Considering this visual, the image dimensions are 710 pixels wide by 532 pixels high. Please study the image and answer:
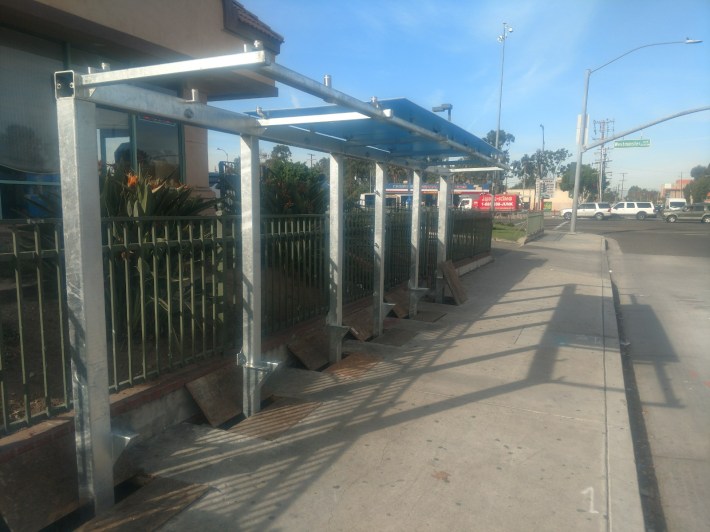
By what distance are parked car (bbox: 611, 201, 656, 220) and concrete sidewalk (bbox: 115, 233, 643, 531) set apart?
55.9 metres

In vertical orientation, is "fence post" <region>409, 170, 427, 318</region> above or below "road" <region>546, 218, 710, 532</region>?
above

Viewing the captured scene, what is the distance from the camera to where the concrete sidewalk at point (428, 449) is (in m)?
3.04

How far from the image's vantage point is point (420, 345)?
6.49 m

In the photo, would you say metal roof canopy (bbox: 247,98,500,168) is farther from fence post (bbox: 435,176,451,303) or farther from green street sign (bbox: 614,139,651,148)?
green street sign (bbox: 614,139,651,148)

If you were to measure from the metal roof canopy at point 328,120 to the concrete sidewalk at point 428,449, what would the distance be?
7.57ft

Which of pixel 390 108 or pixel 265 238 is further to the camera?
pixel 265 238

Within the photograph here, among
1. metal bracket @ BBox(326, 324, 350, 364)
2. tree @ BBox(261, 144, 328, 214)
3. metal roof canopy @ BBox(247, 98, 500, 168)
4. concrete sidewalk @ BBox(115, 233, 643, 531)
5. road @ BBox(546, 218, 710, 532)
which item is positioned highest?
metal roof canopy @ BBox(247, 98, 500, 168)

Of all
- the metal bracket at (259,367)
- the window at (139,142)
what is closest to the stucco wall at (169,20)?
the window at (139,142)

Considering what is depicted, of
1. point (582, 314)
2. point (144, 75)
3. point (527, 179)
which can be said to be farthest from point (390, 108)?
point (527, 179)

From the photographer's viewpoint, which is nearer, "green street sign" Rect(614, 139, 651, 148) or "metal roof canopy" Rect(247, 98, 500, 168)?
"metal roof canopy" Rect(247, 98, 500, 168)

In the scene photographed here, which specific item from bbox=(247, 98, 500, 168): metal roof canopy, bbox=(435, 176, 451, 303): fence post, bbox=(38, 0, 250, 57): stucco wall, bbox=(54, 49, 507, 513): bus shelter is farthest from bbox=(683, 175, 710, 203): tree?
bbox=(54, 49, 507, 513): bus shelter

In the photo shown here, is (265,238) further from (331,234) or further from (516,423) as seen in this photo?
(516,423)

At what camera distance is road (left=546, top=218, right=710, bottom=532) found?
353 centimetres

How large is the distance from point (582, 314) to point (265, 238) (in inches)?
232
